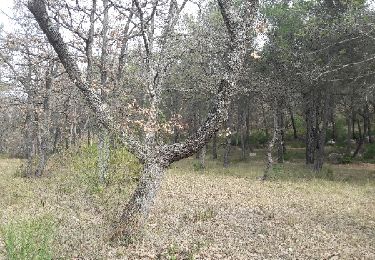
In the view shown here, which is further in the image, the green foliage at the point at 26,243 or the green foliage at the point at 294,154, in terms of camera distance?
the green foliage at the point at 294,154

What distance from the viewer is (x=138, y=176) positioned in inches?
383

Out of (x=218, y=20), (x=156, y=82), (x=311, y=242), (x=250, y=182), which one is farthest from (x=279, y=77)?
(x=311, y=242)

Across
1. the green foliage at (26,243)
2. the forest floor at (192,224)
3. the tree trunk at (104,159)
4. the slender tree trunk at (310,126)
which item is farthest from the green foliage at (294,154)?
the green foliage at (26,243)

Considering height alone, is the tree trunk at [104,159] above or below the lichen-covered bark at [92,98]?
below

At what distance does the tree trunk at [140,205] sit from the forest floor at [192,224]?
0.26 m

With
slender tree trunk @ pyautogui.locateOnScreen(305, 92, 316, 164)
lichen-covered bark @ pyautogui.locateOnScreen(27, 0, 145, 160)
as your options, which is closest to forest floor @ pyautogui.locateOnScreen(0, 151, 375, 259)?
lichen-covered bark @ pyautogui.locateOnScreen(27, 0, 145, 160)

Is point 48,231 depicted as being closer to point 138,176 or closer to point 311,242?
point 138,176

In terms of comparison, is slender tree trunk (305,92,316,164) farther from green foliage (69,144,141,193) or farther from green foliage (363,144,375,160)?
green foliage (69,144,141,193)

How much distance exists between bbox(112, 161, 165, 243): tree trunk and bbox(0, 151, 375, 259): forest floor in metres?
0.26

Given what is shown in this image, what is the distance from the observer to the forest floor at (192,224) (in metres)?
8.34

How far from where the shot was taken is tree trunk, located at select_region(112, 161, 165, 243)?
8.98m

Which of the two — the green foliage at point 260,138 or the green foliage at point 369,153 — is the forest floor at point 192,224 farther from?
the green foliage at point 260,138

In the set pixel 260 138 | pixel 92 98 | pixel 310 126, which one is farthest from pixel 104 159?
pixel 260 138

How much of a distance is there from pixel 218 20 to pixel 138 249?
623 inches
